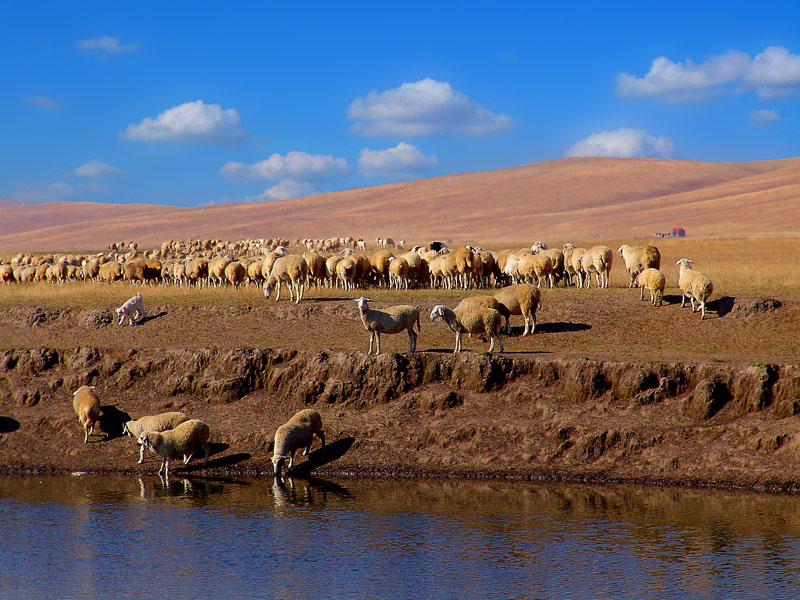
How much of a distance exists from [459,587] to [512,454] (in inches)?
251

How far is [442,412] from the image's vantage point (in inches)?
735

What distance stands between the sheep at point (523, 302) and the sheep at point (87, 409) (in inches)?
375

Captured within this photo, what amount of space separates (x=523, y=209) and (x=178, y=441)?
123 m

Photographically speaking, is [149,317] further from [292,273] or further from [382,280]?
[382,280]

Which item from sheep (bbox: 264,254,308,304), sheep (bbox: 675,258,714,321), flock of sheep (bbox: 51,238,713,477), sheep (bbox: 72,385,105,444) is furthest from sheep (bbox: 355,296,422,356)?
sheep (bbox: 675,258,714,321)

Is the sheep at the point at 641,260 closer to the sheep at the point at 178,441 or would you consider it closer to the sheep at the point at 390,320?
the sheep at the point at 390,320

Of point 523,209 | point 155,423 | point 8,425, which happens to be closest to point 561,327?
point 155,423

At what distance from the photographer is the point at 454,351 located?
20078 millimetres

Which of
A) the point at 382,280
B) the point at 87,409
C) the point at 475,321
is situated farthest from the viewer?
the point at 382,280

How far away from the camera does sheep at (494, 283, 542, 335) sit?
21797 mm

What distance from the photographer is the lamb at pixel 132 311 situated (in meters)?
25.0

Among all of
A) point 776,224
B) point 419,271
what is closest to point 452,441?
point 419,271

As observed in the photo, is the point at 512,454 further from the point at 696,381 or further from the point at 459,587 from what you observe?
the point at 459,587

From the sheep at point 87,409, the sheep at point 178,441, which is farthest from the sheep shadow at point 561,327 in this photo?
the sheep at point 87,409
